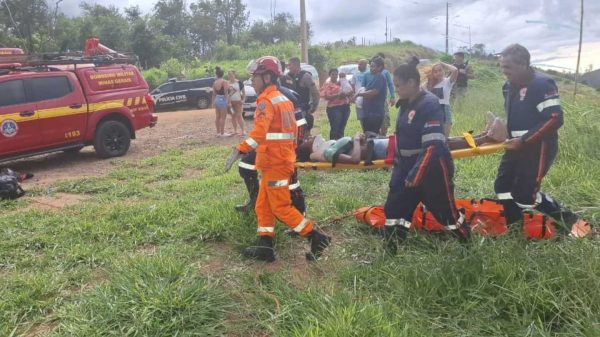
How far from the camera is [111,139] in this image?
967 cm

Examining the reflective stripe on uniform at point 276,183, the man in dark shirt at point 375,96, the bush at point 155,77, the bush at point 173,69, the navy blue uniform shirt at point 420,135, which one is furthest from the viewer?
the bush at point 173,69

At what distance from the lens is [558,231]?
12.3 feet

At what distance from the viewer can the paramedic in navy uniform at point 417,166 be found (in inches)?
139

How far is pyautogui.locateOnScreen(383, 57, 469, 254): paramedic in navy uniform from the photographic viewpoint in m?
3.52

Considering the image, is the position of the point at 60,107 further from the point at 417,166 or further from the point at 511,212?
the point at 511,212

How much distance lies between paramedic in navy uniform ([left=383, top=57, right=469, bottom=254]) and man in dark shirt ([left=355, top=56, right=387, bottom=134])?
3.77 meters

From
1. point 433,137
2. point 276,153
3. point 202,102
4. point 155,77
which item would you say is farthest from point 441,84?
point 155,77

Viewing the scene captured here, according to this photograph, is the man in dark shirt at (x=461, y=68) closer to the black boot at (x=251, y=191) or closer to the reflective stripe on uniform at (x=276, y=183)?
the black boot at (x=251, y=191)

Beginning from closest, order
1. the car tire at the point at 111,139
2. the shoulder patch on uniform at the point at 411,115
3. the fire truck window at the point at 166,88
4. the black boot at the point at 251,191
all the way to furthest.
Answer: the shoulder patch on uniform at the point at 411,115 → the black boot at the point at 251,191 → the car tire at the point at 111,139 → the fire truck window at the point at 166,88

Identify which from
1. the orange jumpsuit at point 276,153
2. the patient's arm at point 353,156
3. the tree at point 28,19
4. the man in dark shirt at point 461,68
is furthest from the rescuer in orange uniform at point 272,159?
the tree at point 28,19

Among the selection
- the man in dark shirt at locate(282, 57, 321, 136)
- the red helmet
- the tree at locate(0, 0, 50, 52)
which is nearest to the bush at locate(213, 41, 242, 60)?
the tree at locate(0, 0, 50, 52)

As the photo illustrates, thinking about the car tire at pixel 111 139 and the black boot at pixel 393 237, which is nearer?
the black boot at pixel 393 237

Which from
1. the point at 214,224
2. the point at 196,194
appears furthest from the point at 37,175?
the point at 214,224

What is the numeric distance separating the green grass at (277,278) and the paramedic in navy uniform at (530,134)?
49 cm
